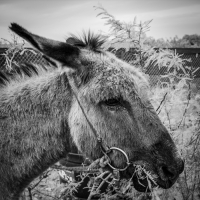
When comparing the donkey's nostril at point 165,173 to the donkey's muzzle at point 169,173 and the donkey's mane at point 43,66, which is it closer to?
the donkey's muzzle at point 169,173

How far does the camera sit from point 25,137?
2.14 meters

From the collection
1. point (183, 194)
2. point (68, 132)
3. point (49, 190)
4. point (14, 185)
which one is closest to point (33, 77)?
point (68, 132)

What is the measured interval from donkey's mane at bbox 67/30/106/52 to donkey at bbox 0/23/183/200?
0.49 ft

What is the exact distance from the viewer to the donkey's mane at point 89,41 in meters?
2.44

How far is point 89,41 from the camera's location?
247 centimetres

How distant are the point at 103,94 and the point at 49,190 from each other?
4038 millimetres

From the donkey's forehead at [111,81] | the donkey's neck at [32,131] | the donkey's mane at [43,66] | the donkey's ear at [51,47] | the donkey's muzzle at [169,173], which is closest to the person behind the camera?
the donkey's ear at [51,47]

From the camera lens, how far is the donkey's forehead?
202 cm

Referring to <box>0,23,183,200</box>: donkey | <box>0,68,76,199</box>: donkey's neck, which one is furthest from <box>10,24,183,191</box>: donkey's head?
<box>0,68,76,199</box>: donkey's neck

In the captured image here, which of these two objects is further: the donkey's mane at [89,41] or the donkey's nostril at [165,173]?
the donkey's mane at [89,41]

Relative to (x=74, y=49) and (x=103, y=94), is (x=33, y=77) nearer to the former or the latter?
(x=74, y=49)

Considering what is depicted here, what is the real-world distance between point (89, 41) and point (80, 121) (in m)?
1.09

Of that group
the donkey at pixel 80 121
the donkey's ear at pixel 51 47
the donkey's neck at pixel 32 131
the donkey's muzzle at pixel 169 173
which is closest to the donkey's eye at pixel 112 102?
the donkey at pixel 80 121

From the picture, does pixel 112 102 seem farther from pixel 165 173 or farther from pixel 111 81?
pixel 165 173
